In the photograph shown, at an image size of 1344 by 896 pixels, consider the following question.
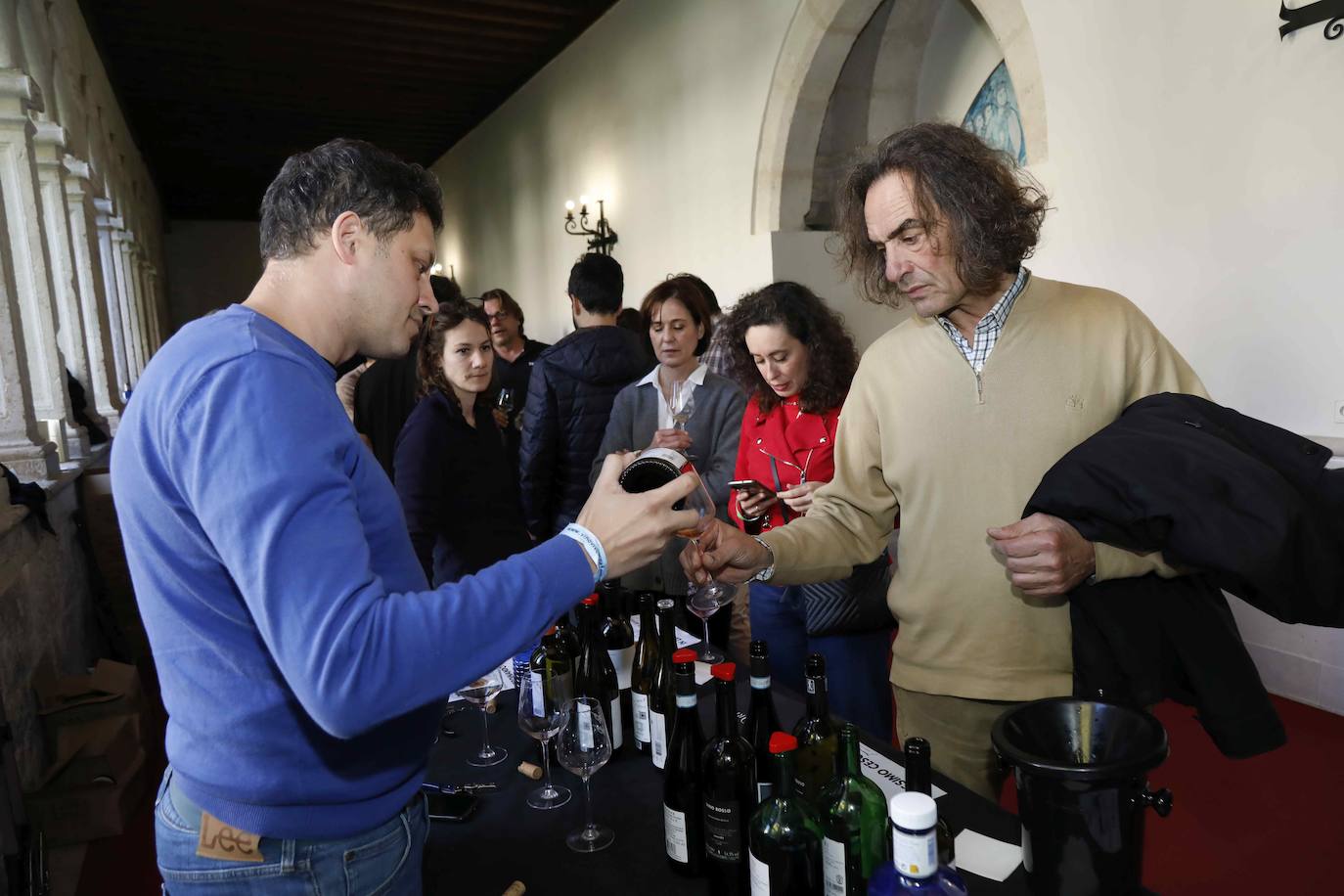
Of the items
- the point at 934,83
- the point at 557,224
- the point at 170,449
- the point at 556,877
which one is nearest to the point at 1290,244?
the point at 934,83

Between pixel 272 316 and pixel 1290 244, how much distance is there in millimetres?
3284

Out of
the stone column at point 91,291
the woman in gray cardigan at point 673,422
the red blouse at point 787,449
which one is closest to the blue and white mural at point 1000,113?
the woman in gray cardigan at point 673,422

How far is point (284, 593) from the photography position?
865 mm

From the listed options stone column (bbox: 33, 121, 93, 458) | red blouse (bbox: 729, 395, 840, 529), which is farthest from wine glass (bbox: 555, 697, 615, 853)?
stone column (bbox: 33, 121, 93, 458)

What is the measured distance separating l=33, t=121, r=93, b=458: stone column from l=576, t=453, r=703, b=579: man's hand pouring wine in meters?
4.77

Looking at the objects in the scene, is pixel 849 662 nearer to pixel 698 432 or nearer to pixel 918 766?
pixel 698 432

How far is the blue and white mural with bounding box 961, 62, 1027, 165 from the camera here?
4.48 metres

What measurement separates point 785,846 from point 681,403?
213 cm

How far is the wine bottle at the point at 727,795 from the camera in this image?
3.92 feet

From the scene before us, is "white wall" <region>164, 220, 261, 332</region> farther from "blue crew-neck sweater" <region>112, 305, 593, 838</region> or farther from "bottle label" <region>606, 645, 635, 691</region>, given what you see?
"blue crew-neck sweater" <region>112, 305, 593, 838</region>

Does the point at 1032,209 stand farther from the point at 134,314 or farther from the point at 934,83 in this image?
the point at 134,314

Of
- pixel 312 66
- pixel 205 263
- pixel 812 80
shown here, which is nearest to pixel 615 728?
pixel 812 80

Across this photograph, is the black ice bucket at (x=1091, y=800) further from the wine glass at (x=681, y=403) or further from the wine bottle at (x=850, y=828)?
the wine glass at (x=681, y=403)

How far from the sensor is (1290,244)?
2967mm
